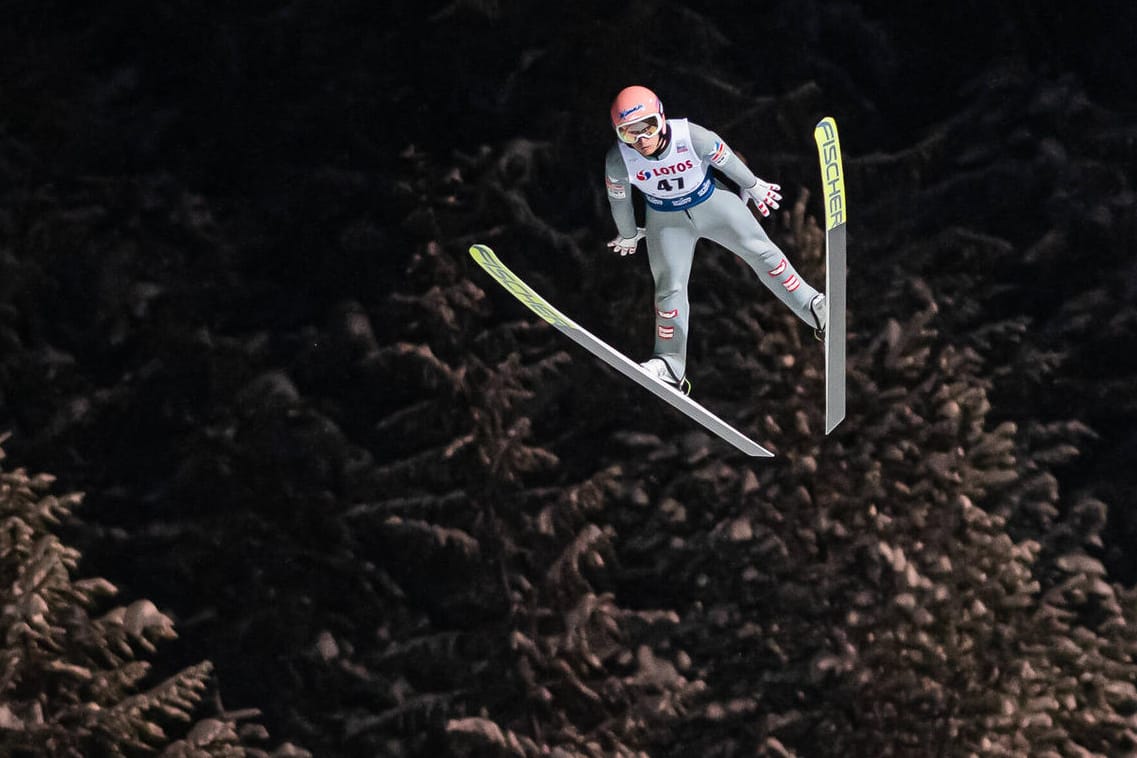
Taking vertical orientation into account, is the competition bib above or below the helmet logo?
below

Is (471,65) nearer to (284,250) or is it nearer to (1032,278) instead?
(284,250)

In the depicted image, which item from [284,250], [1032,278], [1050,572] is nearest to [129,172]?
[284,250]

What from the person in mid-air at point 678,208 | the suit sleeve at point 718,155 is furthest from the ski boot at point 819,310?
the suit sleeve at point 718,155

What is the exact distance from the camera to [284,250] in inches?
283

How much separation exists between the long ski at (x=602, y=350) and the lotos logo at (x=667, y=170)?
0.63 meters

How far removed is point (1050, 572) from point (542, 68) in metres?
3.14

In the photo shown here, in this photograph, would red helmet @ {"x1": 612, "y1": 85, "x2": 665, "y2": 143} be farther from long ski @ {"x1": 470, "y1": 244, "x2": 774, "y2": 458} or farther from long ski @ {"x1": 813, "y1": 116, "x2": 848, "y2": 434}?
long ski @ {"x1": 470, "y1": 244, "x2": 774, "y2": 458}

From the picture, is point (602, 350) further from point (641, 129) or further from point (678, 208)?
point (641, 129)

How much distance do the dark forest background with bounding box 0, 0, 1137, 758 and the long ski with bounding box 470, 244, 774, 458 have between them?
332 millimetres

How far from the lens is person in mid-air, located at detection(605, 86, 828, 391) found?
6.24m

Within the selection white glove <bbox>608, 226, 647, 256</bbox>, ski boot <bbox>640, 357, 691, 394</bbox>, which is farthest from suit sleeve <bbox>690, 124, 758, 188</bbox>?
ski boot <bbox>640, 357, 691, 394</bbox>

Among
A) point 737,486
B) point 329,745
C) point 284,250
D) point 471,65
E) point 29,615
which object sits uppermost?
point 471,65

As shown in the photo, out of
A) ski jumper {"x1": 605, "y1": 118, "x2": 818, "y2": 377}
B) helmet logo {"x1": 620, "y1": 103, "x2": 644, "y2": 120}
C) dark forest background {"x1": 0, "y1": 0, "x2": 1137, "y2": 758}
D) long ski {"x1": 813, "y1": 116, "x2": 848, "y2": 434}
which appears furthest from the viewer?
dark forest background {"x1": 0, "y1": 0, "x2": 1137, "y2": 758}

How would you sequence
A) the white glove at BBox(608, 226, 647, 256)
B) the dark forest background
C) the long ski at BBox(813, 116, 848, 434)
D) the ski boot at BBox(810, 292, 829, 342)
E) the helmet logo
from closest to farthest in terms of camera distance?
the helmet logo → the long ski at BBox(813, 116, 848, 434) → the white glove at BBox(608, 226, 647, 256) → the ski boot at BBox(810, 292, 829, 342) → the dark forest background
